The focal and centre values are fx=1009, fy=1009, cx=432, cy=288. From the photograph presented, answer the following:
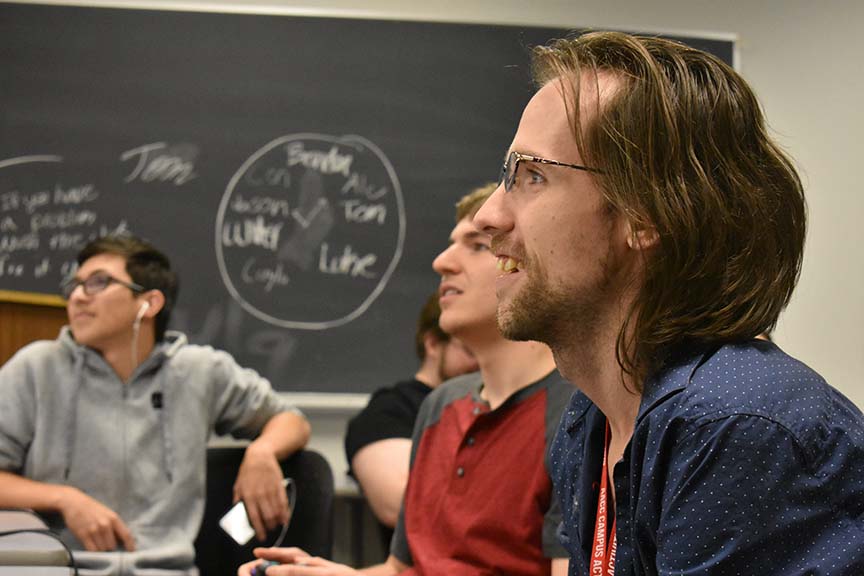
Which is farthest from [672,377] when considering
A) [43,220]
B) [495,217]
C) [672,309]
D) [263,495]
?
[43,220]

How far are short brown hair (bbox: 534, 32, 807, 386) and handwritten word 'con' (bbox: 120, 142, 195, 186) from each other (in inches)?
107

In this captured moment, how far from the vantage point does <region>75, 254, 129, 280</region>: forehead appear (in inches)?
114

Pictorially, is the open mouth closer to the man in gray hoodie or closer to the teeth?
the teeth

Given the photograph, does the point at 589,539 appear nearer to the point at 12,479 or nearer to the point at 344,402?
the point at 12,479

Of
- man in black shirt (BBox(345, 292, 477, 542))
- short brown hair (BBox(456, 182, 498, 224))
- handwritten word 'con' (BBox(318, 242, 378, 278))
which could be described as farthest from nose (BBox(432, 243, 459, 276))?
handwritten word 'con' (BBox(318, 242, 378, 278))

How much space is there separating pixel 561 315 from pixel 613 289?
0.07 meters

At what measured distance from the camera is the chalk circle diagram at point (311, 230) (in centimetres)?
373

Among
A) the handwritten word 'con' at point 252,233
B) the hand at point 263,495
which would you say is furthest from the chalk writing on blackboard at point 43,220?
the hand at point 263,495

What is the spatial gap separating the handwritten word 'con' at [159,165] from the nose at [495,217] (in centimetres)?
256

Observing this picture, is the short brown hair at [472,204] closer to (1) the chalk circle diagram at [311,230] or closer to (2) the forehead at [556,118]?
(2) the forehead at [556,118]

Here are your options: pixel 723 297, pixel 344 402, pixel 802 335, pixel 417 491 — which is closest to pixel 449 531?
pixel 417 491

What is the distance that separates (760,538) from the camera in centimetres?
100

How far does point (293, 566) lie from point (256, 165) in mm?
2182

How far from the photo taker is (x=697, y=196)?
3.84 ft
